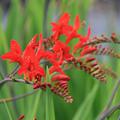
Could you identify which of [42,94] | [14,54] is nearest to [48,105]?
[42,94]

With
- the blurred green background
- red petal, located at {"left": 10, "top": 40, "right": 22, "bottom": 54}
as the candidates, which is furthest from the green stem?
red petal, located at {"left": 10, "top": 40, "right": 22, "bottom": 54}

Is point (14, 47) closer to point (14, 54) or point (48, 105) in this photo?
point (14, 54)

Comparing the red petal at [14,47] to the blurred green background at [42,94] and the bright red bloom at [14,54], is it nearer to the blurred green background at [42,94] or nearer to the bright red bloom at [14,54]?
the bright red bloom at [14,54]

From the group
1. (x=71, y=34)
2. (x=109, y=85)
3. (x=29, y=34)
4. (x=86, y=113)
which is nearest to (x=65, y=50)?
(x=71, y=34)


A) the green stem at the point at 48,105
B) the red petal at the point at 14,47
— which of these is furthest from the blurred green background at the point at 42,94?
the red petal at the point at 14,47

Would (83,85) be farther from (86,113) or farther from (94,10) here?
(94,10)

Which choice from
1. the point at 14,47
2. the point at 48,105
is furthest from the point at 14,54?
the point at 48,105

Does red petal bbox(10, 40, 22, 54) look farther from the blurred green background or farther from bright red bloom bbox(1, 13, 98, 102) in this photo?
the blurred green background

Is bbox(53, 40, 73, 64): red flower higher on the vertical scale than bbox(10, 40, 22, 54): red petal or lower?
lower

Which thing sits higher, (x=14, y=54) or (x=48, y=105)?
(x=14, y=54)

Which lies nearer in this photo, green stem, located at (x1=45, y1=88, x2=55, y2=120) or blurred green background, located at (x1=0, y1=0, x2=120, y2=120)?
green stem, located at (x1=45, y1=88, x2=55, y2=120)

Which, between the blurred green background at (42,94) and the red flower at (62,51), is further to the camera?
the blurred green background at (42,94)
